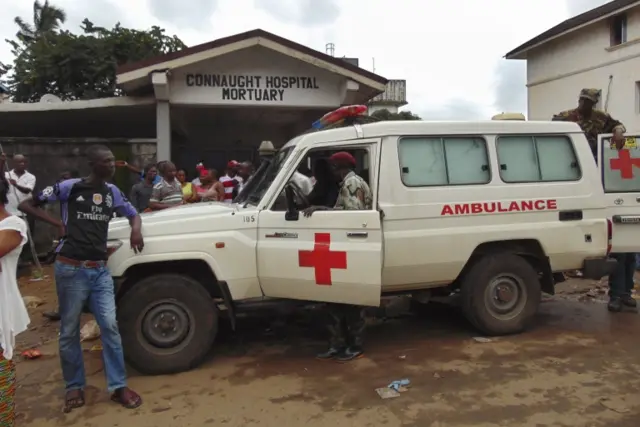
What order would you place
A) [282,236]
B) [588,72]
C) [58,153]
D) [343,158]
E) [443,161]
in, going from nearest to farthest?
[282,236] < [343,158] < [443,161] < [58,153] < [588,72]

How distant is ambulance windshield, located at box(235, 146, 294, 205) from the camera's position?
498 cm

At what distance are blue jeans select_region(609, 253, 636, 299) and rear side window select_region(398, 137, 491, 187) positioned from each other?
2376mm

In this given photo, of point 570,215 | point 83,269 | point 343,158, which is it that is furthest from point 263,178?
point 570,215

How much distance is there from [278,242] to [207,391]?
53.1 inches

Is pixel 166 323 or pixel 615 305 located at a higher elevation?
pixel 166 323

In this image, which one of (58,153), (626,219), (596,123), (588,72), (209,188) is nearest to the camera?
(626,219)

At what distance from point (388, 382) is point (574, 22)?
71.4 ft

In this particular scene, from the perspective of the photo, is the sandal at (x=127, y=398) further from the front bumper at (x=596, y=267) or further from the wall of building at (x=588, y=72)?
the wall of building at (x=588, y=72)

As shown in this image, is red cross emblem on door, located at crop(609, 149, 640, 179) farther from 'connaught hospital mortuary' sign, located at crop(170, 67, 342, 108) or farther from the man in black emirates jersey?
'connaught hospital mortuary' sign, located at crop(170, 67, 342, 108)

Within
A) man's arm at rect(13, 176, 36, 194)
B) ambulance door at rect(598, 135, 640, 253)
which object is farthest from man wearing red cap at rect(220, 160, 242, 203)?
ambulance door at rect(598, 135, 640, 253)

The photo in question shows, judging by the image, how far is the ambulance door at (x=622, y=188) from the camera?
5.74 metres

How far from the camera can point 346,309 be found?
16.1 ft

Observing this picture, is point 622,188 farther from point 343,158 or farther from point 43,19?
point 43,19

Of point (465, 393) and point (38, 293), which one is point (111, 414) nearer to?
point (465, 393)
